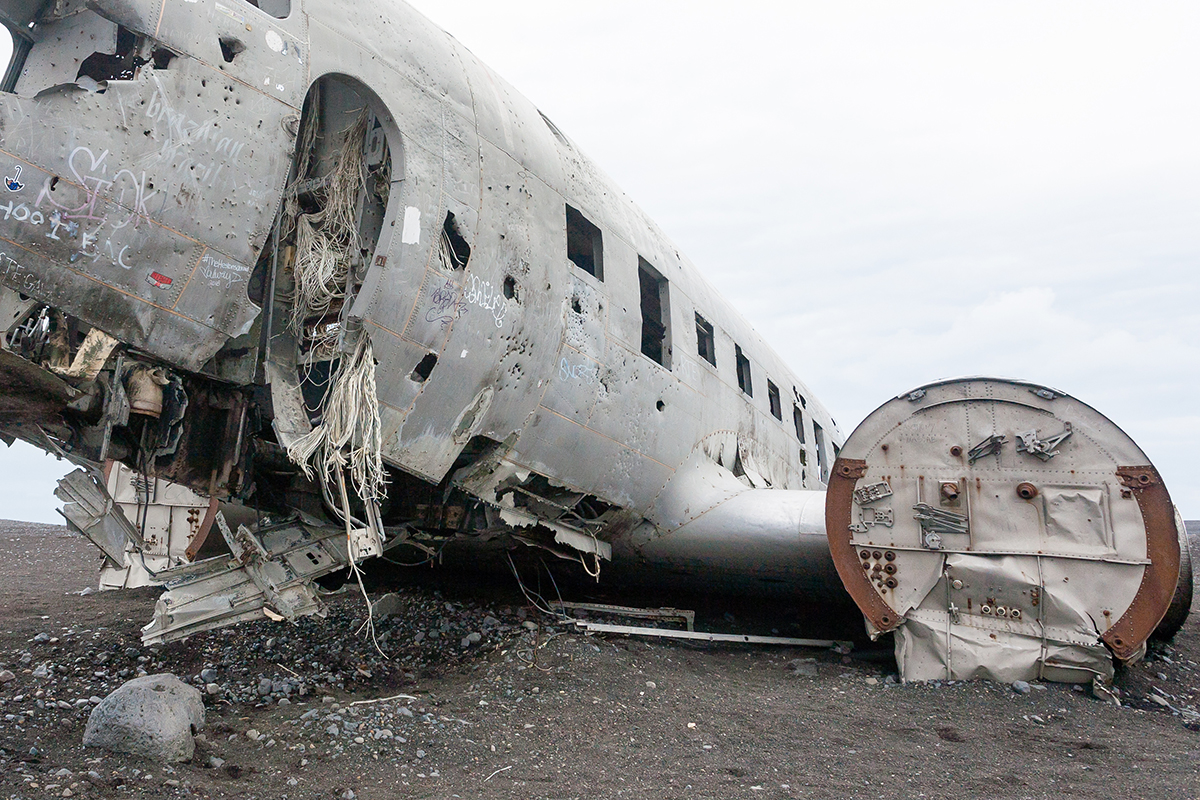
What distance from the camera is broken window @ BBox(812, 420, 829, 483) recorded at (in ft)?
46.3

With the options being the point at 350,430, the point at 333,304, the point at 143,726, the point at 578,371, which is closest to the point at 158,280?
the point at 333,304

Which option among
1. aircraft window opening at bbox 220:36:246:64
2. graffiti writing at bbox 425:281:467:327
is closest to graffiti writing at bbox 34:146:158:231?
aircraft window opening at bbox 220:36:246:64

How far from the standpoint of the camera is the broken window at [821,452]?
14104 mm

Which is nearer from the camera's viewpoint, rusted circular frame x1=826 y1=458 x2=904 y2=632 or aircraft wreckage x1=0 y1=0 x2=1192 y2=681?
aircraft wreckage x1=0 y1=0 x2=1192 y2=681

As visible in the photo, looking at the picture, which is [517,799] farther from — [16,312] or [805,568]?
[805,568]

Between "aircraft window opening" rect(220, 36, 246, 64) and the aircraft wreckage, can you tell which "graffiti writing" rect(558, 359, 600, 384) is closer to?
the aircraft wreckage

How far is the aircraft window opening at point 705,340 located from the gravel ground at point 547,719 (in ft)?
9.95

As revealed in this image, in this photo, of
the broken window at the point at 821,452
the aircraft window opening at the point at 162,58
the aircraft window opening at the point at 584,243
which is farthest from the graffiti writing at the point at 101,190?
the broken window at the point at 821,452

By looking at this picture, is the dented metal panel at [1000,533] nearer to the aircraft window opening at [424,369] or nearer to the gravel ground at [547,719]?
the gravel ground at [547,719]

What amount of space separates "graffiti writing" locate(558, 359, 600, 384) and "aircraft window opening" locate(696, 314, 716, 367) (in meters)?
2.52

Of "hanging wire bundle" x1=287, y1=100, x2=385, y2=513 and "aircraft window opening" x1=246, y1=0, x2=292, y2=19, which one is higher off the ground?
"aircraft window opening" x1=246, y1=0, x2=292, y2=19

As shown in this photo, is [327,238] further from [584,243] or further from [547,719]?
[547,719]

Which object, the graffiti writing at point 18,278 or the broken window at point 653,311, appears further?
the broken window at point 653,311

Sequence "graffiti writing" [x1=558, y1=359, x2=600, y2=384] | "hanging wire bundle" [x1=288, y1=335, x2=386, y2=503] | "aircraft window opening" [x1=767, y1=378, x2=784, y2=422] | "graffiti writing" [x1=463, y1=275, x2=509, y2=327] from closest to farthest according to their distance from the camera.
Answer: "hanging wire bundle" [x1=288, y1=335, x2=386, y2=503]
"graffiti writing" [x1=463, y1=275, x2=509, y2=327]
"graffiti writing" [x1=558, y1=359, x2=600, y2=384]
"aircraft window opening" [x1=767, y1=378, x2=784, y2=422]
